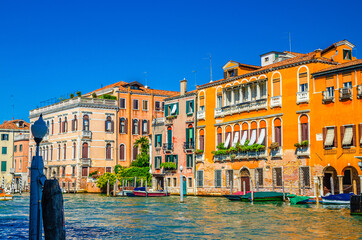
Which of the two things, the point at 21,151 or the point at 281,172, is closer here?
the point at 281,172

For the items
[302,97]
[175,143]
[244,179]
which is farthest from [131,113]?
[302,97]

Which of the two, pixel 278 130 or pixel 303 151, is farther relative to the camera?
pixel 278 130

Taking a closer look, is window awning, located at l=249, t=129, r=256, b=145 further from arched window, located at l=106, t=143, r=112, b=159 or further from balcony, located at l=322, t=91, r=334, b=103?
arched window, located at l=106, t=143, r=112, b=159

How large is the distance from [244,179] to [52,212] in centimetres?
2884

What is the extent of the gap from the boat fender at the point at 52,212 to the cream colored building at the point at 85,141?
4201cm

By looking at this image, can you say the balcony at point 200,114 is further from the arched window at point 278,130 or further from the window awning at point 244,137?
the arched window at point 278,130

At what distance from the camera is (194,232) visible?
16203 millimetres

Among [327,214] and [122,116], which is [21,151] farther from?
[327,214]

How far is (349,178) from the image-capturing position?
30328 millimetres

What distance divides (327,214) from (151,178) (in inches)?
1025

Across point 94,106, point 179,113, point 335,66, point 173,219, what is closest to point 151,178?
point 179,113

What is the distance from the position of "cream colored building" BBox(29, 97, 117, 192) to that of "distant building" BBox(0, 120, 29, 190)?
12.6 m

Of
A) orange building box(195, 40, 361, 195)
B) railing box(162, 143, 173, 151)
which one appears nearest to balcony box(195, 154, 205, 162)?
orange building box(195, 40, 361, 195)

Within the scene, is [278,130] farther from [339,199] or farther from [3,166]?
[3,166]
